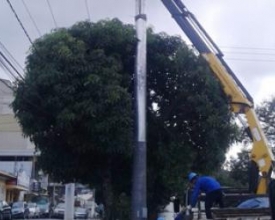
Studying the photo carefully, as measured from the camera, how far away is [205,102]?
16.2 metres

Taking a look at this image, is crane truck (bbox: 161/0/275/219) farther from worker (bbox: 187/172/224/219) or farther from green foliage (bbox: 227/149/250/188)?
green foliage (bbox: 227/149/250/188)

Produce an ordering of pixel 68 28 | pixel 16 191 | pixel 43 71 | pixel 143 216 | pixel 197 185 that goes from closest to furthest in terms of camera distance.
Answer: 1. pixel 197 185
2. pixel 143 216
3. pixel 43 71
4. pixel 68 28
5. pixel 16 191

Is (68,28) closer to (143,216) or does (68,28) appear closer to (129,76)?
(129,76)

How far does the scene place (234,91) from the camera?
15.9 metres

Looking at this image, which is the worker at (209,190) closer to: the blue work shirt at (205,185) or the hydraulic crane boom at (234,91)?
the blue work shirt at (205,185)

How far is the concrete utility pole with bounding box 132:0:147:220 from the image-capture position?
1427 centimetres

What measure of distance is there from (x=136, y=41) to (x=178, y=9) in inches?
71.6

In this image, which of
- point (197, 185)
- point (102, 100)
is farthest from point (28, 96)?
point (197, 185)

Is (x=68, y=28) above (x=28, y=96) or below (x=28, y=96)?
above

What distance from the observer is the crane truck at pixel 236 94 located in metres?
14.5

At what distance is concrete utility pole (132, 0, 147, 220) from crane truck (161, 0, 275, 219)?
1637mm

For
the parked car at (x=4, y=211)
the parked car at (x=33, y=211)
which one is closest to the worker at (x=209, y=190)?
the parked car at (x=4, y=211)

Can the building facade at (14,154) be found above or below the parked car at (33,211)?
above

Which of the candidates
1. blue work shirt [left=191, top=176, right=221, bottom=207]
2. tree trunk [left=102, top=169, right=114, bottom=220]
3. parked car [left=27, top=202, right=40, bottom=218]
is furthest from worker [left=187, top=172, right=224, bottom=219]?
parked car [left=27, top=202, right=40, bottom=218]
